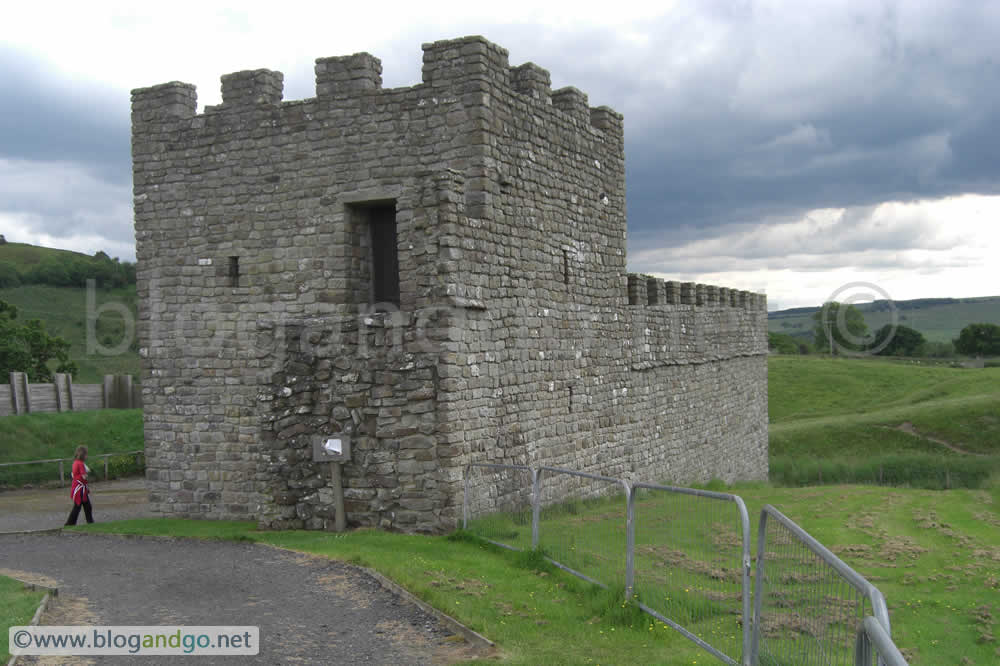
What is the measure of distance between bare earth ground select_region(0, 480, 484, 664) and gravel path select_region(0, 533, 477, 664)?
0.01m

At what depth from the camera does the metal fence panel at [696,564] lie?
645 centimetres

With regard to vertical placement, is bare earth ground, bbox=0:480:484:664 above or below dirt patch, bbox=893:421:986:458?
above

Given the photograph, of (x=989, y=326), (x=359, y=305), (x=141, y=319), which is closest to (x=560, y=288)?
(x=359, y=305)

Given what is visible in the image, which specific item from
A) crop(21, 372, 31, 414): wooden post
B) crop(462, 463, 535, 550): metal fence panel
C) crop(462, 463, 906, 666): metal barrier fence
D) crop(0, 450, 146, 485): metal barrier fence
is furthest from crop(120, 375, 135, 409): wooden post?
crop(462, 463, 906, 666): metal barrier fence

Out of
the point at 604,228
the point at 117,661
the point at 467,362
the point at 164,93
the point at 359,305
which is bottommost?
the point at 117,661

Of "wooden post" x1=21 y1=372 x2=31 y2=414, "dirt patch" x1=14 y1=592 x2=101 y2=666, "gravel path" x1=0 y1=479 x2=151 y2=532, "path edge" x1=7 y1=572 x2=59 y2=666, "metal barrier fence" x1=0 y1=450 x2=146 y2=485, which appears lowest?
"gravel path" x1=0 y1=479 x2=151 y2=532

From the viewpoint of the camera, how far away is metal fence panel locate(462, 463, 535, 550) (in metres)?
10.8

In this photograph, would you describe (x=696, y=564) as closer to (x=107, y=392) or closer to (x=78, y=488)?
(x=78, y=488)

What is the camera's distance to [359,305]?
14.0m

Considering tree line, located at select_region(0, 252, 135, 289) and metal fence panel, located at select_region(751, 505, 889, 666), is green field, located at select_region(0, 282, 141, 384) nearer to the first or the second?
tree line, located at select_region(0, 252, 135, 289)

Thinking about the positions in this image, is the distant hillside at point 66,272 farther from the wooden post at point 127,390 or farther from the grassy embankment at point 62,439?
the grassy embankment at point 62,439

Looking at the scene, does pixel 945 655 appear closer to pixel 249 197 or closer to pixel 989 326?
pixel 249 197

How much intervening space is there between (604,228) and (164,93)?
839cm

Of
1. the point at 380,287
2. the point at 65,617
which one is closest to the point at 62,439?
the point at 380,287
